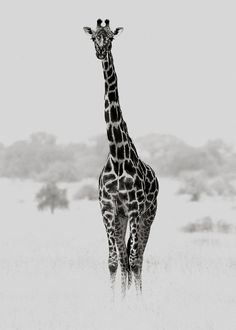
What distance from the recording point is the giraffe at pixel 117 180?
11570 mm

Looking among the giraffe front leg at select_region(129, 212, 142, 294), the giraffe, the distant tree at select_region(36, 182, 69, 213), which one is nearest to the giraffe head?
the giraffe

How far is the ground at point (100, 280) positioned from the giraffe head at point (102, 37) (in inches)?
178

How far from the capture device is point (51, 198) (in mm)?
38219

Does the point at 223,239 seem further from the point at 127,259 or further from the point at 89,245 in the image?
the point at 127,259

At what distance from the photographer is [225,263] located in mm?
17875

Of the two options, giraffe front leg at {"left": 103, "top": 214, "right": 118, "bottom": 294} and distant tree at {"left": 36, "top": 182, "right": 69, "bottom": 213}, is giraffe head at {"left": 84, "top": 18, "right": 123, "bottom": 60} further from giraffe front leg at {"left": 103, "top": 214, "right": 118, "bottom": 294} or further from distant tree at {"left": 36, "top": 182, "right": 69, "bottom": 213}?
distant tree at {"left": 36, "top": 182, "right": 69, "bottom": 213}

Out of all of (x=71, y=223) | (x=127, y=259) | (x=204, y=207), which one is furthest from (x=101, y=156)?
(x=127, y=259)

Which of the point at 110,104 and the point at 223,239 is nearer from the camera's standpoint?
the point at 110,104

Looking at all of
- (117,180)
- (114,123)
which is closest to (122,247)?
(117,180)

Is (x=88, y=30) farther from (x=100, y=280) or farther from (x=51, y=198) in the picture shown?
(x=51, y=198)

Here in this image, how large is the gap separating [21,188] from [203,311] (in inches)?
1632

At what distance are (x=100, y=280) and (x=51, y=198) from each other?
77.0 feet

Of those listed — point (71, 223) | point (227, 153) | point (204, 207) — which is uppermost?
point (227, 153)

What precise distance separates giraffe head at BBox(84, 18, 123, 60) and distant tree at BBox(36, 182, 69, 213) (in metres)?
26.9
